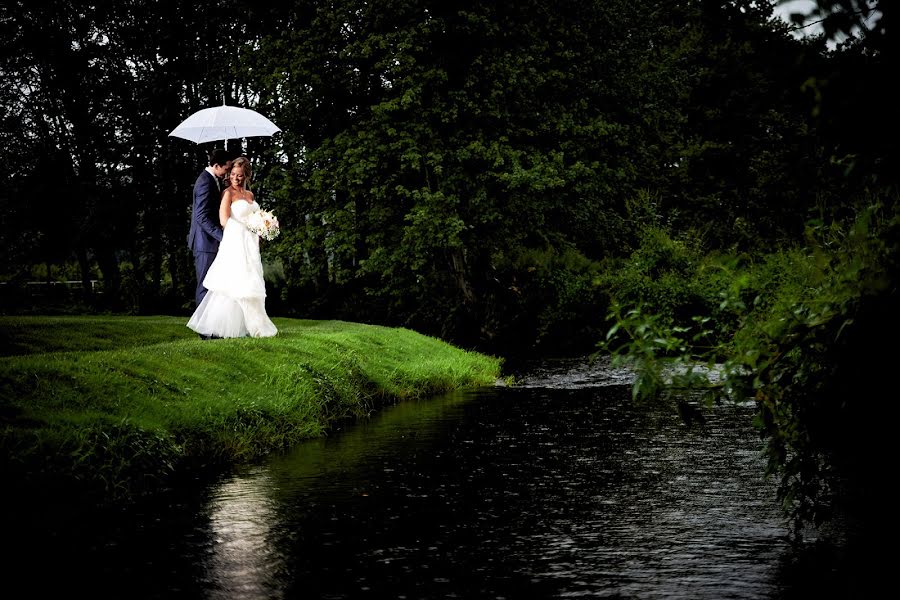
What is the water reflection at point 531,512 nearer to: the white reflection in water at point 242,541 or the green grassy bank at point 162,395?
the white reflection in water at point 242,541

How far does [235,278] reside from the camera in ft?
48.9

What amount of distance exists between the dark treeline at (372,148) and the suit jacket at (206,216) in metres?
8.71

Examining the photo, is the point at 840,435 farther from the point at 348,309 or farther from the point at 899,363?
the point at 348,309

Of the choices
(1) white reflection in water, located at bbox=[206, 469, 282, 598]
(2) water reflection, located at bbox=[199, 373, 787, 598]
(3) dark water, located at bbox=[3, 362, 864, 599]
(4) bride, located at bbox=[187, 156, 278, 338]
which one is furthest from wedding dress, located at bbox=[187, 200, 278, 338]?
(1) white reflection in water, located at bbox=[206, 469, 282, 598]

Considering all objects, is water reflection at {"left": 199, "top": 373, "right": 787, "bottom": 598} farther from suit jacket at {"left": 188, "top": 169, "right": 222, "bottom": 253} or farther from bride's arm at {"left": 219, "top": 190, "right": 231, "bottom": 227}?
suit jacket at {"left": 188, "top": 169, "right": 222, "bottom": 253}

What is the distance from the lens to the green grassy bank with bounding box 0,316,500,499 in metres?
7.86

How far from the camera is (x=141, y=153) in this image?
102ft

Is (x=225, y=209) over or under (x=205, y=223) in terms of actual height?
over

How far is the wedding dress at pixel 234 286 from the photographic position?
49.1 ft

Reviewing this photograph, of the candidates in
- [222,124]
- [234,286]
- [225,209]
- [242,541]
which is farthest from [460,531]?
[222,124]

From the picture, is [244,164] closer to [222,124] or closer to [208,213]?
[208,213]

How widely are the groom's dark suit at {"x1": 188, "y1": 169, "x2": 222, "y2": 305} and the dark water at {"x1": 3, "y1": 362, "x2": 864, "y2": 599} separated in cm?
599

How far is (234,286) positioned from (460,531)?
9180mm

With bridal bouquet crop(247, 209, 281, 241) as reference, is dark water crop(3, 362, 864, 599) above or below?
below
